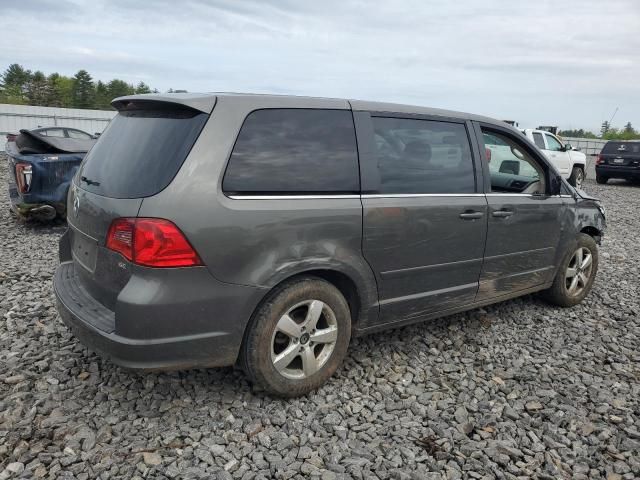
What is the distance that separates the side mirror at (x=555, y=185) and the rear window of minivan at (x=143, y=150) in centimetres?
306

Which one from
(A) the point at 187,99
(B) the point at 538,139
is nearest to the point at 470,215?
(A) the point at 187,99

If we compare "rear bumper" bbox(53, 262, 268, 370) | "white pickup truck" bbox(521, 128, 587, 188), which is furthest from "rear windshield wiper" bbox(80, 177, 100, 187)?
"white pickup truck" bbox(521, 128, 587, 188)

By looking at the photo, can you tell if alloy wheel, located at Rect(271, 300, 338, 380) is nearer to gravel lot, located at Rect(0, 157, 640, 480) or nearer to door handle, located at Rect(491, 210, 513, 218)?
gravel lot, located at Rect(0, 157, 640, 480)

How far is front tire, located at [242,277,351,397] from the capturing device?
9.20 feet

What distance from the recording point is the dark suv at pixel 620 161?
1812 cm

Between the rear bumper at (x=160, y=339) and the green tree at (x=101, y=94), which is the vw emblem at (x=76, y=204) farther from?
the green tree at (x=101, y=94)

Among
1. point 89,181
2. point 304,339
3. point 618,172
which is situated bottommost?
point 304,339

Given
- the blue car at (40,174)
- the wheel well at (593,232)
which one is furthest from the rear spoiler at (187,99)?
the blue car at (40,174)

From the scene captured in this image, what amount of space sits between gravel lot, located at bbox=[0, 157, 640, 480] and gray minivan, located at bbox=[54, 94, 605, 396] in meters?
0.33

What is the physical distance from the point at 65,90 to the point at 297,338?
83433mm

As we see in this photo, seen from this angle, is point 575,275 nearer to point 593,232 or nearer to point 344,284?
point 593,232

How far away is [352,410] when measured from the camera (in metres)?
2.99

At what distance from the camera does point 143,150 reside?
2744 mm

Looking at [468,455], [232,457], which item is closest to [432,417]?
[468,455]
